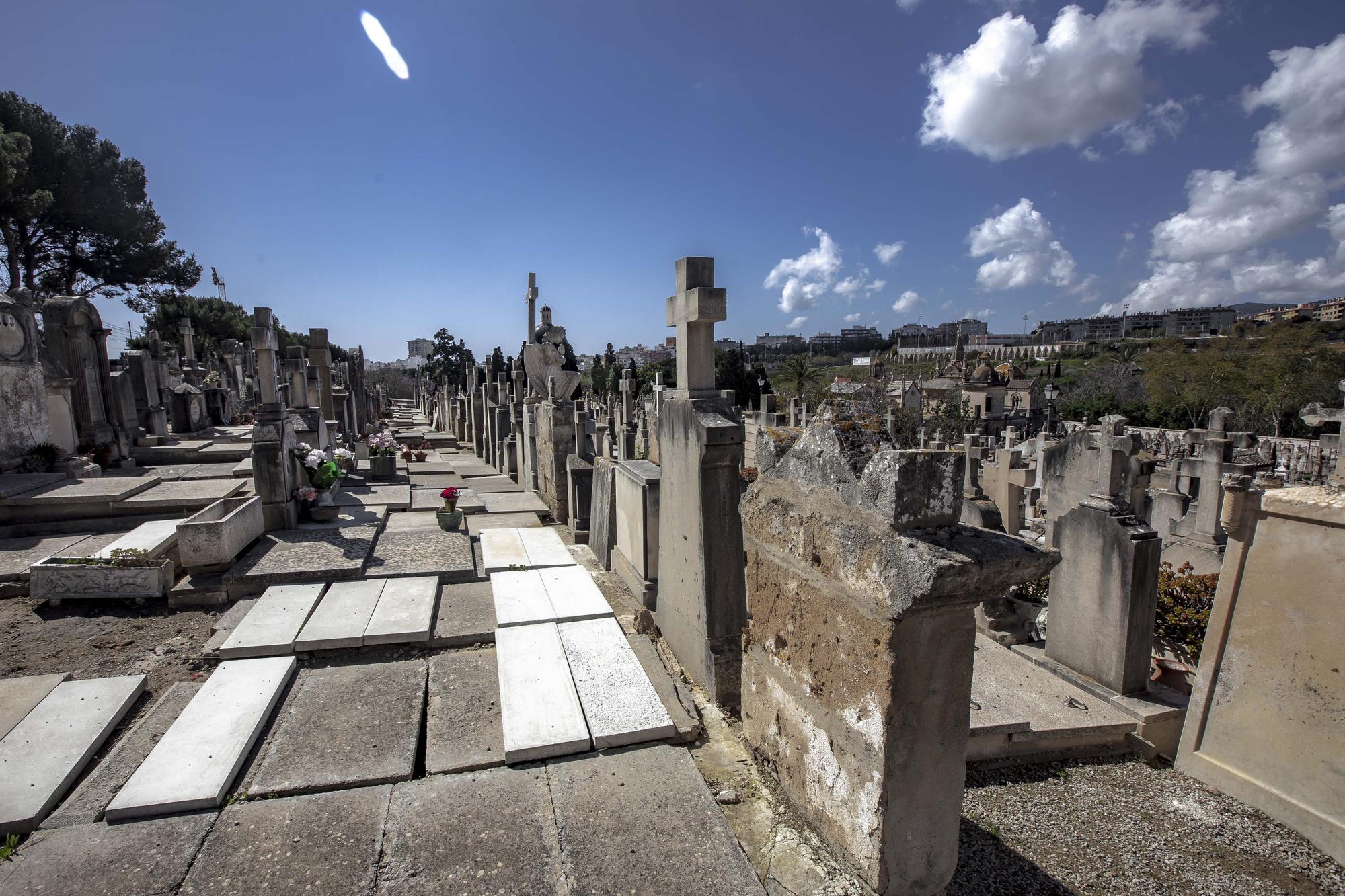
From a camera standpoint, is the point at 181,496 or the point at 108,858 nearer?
the point at 108,858

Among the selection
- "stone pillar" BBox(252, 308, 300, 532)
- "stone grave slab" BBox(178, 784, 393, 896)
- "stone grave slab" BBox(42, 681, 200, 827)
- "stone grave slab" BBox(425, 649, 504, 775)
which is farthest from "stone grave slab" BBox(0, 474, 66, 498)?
"stone grave slab" BBox(178, 784, 393, 896)

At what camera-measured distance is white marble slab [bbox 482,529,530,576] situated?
5.78 metres

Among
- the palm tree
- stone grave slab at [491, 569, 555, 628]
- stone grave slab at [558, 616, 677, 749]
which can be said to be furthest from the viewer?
the palm tree

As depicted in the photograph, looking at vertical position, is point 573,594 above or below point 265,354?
below

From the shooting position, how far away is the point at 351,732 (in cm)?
315

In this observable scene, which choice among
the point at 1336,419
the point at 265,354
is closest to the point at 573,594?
the point at 265,354

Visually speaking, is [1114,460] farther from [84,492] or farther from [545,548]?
[84,492]

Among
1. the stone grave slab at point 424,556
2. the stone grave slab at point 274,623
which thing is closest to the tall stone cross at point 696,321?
→ the stone grave slab at point 424,556

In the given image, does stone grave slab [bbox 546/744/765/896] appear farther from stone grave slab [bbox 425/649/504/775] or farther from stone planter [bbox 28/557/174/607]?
stone planter [bbox 28/557/174/607]

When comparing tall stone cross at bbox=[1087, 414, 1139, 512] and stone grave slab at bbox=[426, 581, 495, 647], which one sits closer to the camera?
stone grave slab at bbox=[426, 581, 495, 647]

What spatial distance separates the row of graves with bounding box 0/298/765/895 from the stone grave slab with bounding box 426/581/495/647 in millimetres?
21

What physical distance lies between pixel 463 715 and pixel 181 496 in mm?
6253

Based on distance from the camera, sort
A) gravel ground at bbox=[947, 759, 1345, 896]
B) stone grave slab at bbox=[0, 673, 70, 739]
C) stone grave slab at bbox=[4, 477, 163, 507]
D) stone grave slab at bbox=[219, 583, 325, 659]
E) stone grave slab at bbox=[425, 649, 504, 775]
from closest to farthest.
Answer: gravel ground at bbox=[947, 759, 1345, 896], stone grave slab at bbox=[425, 649, 504, 775], stone grave slab at bbox=[0, 673, 70, 739], stone grave slab at bbox=[219, 583, 325, 659], stone grave slab at bbox=[4, 477, 163, 507]

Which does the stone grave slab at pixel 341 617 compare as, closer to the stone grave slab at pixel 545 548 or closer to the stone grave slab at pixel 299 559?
the stone grave slab at pixel 299 559
